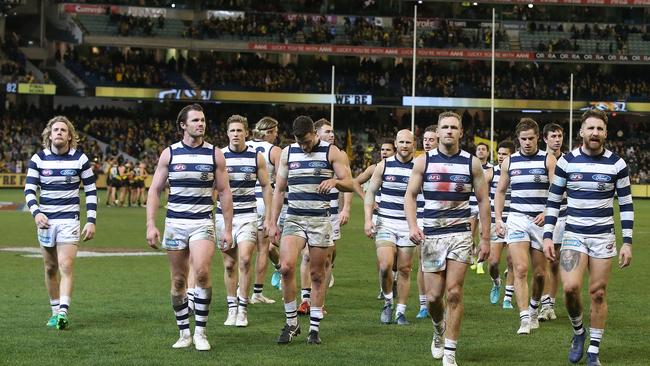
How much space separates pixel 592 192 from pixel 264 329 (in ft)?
14.1

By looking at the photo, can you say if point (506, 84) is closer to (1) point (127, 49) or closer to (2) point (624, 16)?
(2) point (624, 16)

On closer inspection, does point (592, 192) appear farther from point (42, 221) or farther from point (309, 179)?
point (42, 221)

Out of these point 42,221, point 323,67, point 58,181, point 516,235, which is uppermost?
point 323,67

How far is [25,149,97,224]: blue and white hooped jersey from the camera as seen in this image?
12.5 metres

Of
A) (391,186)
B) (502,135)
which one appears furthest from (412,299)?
(502,135)

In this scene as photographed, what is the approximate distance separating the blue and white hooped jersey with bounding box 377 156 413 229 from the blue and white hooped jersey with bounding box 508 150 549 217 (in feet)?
4.60

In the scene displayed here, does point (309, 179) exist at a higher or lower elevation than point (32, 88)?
lower

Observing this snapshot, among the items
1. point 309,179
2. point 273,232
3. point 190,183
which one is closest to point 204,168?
point 190,183

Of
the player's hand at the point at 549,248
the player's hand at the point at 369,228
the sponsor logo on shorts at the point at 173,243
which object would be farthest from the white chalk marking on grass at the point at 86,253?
the player's hand at the point at 549,248

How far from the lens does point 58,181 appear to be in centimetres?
1253

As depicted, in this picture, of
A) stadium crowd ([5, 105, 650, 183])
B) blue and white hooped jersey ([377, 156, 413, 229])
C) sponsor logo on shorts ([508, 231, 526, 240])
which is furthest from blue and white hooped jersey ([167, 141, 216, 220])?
stadium crowd ([5, 105, 650, 183])

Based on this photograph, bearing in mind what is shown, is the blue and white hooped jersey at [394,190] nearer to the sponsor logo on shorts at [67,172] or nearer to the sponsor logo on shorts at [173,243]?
the sponsor logo on shorts at [173,243]

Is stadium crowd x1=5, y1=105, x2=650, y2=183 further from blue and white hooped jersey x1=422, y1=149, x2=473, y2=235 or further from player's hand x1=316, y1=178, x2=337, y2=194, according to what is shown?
blue and white hooped jersey x1=422, y1=149, x2=473, y2=235

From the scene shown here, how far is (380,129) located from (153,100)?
544 inches
